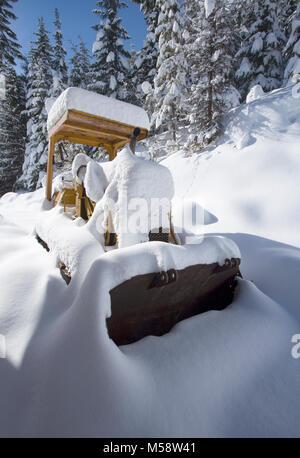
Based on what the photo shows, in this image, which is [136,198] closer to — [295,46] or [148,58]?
[295,46]

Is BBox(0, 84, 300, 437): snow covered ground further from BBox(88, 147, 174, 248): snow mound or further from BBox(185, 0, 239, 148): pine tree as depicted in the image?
BBox(185, 0, 239, 148): pine tree

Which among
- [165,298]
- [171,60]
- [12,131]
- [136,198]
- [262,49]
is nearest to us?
[165,298]

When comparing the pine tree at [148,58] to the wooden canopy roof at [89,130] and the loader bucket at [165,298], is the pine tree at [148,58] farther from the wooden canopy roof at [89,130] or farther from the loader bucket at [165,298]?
the loader bucket at [165,298]

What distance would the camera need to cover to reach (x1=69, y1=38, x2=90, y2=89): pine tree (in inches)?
866

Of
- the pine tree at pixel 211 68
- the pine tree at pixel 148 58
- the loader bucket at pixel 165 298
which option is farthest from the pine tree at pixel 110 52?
the loader bucket at pixel 165 298

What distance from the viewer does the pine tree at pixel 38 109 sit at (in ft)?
59.1

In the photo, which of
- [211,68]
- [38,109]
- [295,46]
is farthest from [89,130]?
[38,109]

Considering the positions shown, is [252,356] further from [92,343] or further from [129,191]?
[129,191]

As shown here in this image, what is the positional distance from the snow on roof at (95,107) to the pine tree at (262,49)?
48.1 feet

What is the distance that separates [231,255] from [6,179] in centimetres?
2580

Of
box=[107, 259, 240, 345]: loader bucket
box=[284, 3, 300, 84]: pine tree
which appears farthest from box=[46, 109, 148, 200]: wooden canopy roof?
box=[284, 3, 300, 84]: pine tree

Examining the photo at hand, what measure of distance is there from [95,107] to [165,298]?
3.59 meters

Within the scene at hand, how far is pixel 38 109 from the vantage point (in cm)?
1816

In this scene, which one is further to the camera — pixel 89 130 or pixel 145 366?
pixel 89 130
